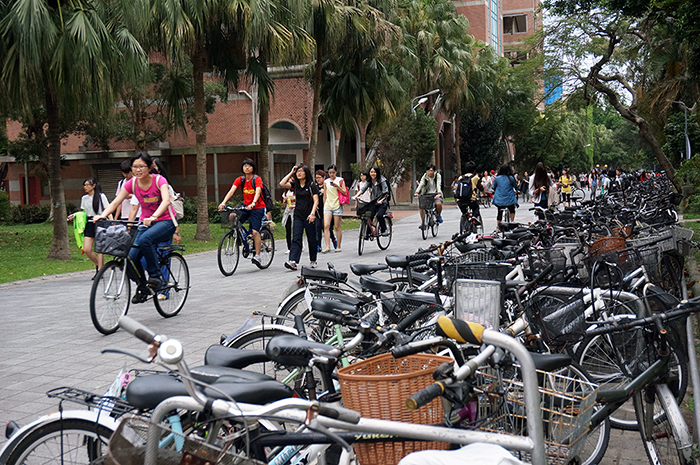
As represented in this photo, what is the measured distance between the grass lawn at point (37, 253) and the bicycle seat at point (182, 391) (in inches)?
454

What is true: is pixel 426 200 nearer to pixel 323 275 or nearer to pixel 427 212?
pixel 427 212

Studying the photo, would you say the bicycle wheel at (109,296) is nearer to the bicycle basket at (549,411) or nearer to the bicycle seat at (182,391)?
the bicycle seat at (182,391)

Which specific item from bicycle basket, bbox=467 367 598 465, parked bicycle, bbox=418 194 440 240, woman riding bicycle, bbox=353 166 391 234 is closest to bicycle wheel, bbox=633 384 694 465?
bicycle basket, bbox=467 367 598 465

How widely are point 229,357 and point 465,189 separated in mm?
13975

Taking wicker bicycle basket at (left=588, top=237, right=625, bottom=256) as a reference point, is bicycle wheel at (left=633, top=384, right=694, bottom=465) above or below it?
below

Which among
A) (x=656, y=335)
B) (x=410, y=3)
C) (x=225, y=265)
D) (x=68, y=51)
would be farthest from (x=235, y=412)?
(x=410, y=3)

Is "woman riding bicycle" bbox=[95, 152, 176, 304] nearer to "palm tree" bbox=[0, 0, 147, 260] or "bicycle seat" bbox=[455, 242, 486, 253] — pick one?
"bicycle seat" bbox=[455, 242, 486, 253]

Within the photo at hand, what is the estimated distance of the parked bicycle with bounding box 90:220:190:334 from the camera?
7.34m

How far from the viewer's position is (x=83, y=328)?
8.04 meters

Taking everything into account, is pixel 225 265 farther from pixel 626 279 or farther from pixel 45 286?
pixel 626 279

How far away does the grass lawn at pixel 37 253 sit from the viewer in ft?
45.9

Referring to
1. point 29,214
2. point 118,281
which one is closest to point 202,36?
point 118,281

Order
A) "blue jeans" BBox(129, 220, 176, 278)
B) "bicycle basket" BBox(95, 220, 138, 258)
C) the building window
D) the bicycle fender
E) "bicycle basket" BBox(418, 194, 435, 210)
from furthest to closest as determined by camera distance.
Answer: the building window
"bicycle basket" BBox(418, 194, 435, 210)
"blue jeans" BBox(129, 220, 176, 278)
"bicycle basket" BBox(95, 220, 138, 258)
the bicycle fender

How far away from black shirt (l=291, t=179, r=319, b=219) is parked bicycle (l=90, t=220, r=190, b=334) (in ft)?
12.6
